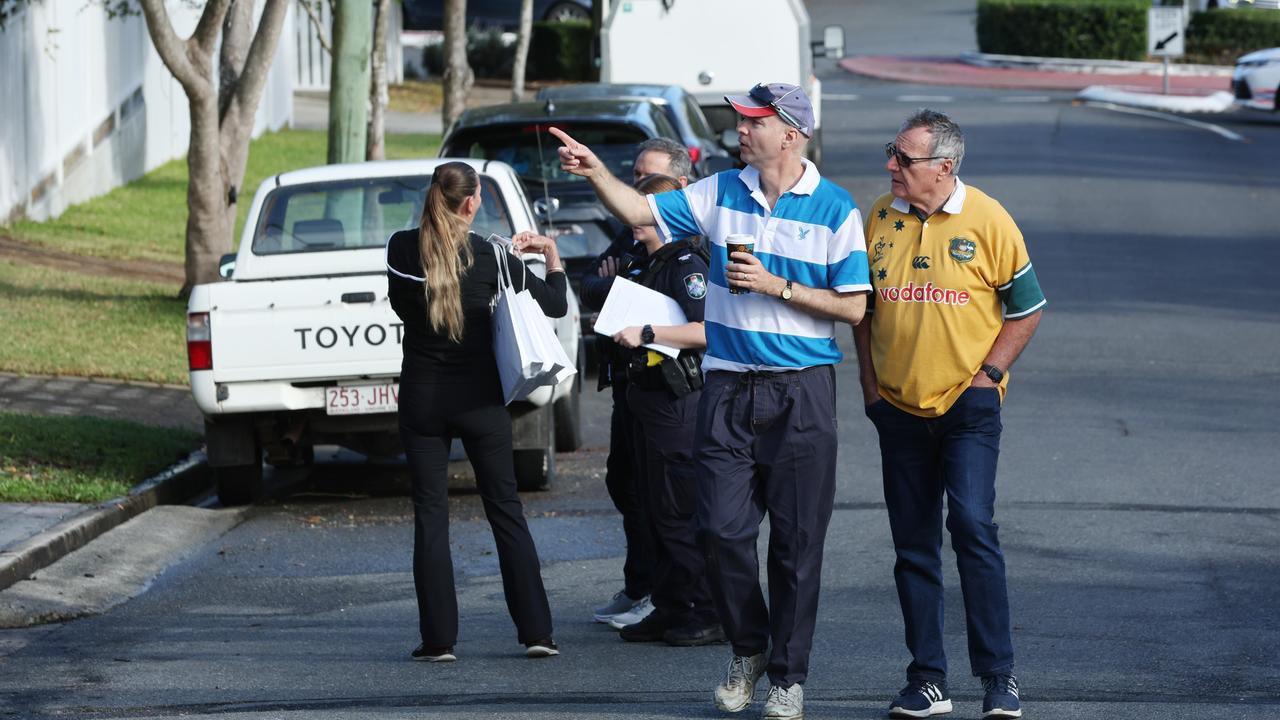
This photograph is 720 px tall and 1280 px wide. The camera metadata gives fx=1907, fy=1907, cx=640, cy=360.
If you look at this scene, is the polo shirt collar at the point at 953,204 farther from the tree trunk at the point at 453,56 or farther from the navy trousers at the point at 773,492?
the tree trunk at the point at 453,56

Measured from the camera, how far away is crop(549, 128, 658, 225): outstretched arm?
5844 millimetres

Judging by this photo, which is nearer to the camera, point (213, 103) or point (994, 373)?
point (994, 373)

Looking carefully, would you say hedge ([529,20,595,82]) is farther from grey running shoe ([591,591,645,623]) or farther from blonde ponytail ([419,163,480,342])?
blonde ponytail ([419,163,480,342])

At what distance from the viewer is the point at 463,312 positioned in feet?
22.1

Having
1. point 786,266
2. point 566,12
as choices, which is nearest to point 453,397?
point 786,266

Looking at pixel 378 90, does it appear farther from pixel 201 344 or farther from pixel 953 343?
pixel 953 343

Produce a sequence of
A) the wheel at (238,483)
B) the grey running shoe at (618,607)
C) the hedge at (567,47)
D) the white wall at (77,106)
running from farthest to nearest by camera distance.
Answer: the hedge at (567,47)
the white wall at (77,106)
the wheel at (238,483)
the grey running shoe at (618,607)

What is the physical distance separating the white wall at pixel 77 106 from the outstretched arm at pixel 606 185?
561 inches

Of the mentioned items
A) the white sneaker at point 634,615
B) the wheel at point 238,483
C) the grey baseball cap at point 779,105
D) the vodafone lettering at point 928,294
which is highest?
the grey baseball cap at point 779,105

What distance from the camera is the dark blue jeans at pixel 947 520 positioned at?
5793 millimetres

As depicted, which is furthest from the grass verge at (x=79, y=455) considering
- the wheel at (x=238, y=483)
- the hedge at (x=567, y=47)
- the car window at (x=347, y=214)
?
the hedge at (x=567, y=47)

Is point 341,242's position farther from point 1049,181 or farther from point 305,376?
point 1049,181

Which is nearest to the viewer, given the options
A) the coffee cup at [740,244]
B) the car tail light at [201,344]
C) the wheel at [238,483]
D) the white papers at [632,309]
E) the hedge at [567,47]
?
the coffee cup at [740,244]

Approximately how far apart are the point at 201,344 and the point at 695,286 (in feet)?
12.4
